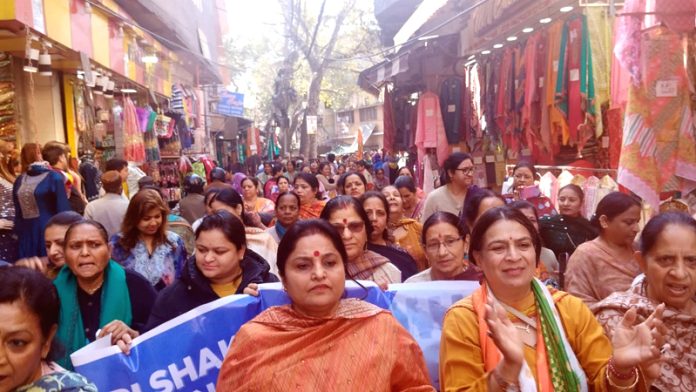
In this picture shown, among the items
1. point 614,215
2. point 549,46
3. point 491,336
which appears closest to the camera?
point 491,336

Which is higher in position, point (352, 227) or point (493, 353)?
point (352, 227)

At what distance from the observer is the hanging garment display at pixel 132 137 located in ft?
35.6

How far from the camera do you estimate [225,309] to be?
9.95 ft

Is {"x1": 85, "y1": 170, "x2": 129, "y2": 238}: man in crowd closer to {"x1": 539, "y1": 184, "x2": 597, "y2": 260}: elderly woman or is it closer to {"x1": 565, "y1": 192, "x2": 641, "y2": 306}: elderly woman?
{"x1": 539, "y1": 184, "x2": 597, "y2": 260}: elderly woman

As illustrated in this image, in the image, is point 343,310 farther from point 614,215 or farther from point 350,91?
point 350,91

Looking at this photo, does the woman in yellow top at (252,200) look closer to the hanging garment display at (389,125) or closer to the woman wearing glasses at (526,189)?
the woman wearing glasses at (526,189)

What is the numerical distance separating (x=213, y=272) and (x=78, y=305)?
659 mm

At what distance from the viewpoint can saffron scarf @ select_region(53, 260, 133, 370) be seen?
3.08 meters

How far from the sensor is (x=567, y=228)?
16.1 feet

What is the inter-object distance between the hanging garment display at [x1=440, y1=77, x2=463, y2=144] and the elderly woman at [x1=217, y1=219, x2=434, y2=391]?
24.6ft

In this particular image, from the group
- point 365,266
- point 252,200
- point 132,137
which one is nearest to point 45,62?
point 252,200

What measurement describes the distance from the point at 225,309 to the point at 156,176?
10009mm

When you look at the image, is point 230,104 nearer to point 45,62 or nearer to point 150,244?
point 45,62

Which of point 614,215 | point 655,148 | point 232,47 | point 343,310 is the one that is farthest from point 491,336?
point 232,47
